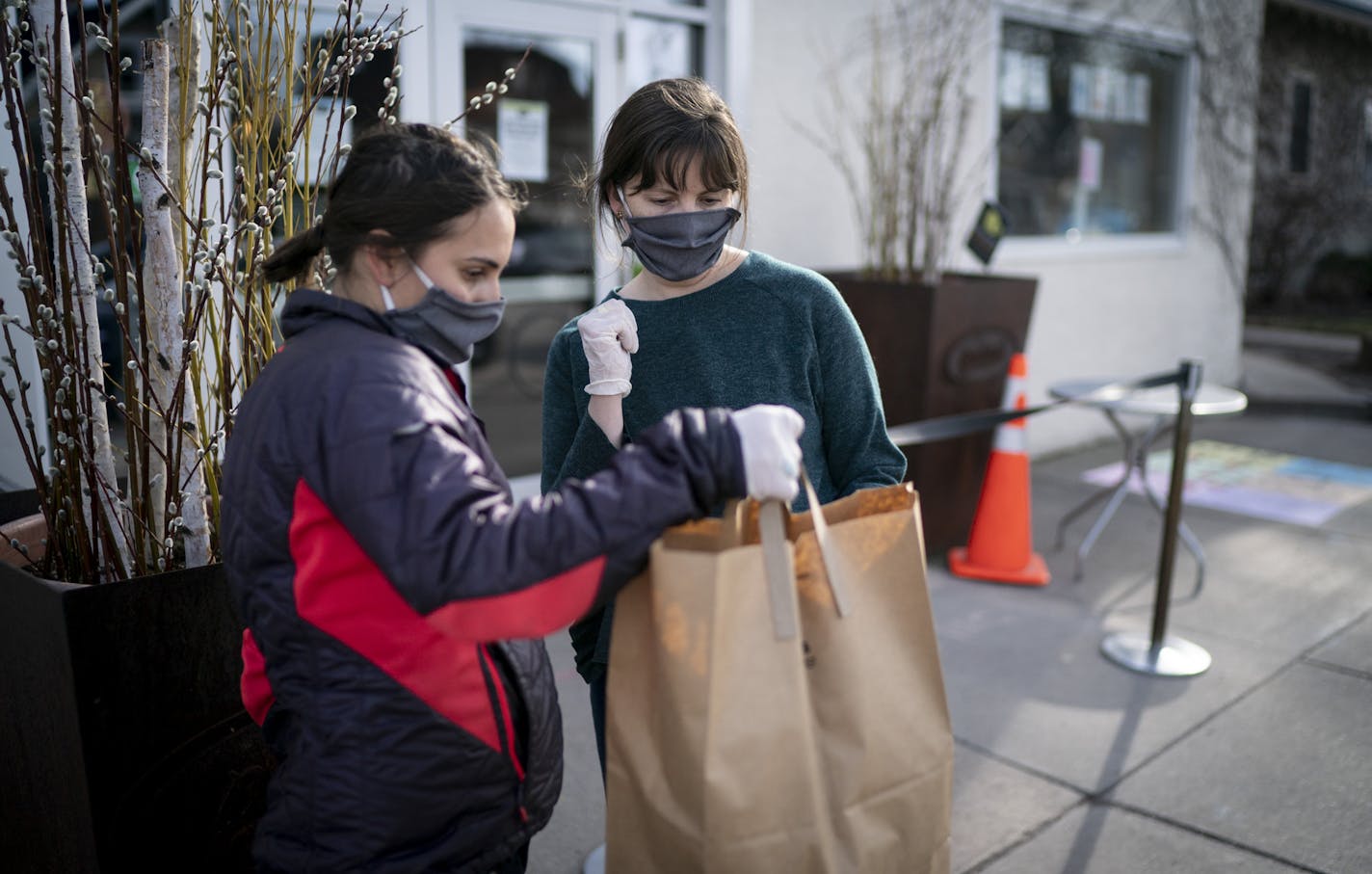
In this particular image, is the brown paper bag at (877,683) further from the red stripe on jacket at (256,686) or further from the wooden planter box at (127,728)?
the wooden planter box at (127,728)

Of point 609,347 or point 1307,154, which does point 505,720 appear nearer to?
point 609,347

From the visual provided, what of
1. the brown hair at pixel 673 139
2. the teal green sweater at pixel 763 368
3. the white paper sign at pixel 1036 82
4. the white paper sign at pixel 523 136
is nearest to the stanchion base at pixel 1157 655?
the teal green sweater at pixel 763 368

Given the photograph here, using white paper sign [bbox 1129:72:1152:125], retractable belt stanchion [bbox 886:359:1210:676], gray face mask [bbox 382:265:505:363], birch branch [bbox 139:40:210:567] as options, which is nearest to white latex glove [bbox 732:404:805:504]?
gray face mask [bbox 382:265:505:363]

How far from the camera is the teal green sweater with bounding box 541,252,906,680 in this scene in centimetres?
196

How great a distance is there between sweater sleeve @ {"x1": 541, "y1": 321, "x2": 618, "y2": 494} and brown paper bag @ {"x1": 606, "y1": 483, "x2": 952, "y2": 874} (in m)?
0.60

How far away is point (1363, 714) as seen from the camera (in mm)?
3504

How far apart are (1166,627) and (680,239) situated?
288 cm

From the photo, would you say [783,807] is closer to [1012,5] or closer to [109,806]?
[109,806]

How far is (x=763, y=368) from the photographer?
6.41 feet

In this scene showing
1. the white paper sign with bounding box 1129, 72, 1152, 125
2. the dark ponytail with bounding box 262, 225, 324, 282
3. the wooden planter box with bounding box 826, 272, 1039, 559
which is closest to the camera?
the dark ponytail with bounding box 262, 225, 324, 282

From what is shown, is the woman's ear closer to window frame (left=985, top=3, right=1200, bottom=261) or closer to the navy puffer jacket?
the navy puffer jacket

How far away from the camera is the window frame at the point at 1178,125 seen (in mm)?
6734

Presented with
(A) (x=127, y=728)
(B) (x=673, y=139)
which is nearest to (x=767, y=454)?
(B) (x=673, y=139)

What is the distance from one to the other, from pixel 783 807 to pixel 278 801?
64 cm
